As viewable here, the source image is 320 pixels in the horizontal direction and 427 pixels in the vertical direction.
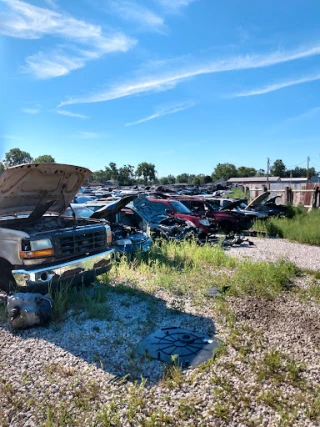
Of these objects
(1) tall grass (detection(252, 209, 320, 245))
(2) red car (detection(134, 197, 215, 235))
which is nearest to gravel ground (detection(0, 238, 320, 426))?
(2) red car (detection(134, 197, 215, 235))

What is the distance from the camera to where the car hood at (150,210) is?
9.78 meters

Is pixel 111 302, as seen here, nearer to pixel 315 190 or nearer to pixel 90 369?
pixel 90 369

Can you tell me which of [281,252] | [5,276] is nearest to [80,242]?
[5,276]

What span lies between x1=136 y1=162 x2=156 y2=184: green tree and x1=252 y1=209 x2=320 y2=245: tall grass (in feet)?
272

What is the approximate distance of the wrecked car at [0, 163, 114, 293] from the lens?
453 centimetres

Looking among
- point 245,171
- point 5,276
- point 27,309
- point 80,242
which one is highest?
point 245,171

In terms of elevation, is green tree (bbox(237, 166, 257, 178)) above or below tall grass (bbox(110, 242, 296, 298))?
above

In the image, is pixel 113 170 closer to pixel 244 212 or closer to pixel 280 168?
pixel 280 168

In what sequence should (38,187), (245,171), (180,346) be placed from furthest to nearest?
(245,171), (38,187), (180,346)

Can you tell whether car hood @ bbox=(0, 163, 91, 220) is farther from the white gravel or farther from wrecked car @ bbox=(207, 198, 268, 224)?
wrecked car @ bbox=(207, 198, 268, 224)

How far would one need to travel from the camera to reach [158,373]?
3479 mm

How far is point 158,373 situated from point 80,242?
242 centimetres

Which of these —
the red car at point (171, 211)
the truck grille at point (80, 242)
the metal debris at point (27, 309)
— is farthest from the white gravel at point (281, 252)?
the metal debris at point (27, 309)

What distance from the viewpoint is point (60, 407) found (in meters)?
2.92
